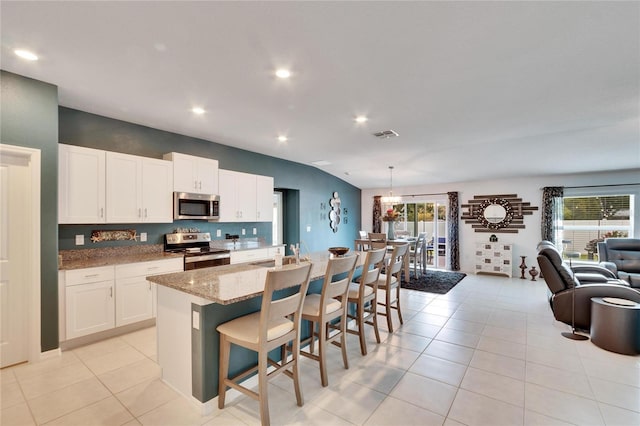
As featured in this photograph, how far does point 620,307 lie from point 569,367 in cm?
98

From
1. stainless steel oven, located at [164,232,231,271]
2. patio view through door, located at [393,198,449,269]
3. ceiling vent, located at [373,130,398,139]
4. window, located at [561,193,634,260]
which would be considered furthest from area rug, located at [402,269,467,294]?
stainless steel oven, located at [164,232,231,271]

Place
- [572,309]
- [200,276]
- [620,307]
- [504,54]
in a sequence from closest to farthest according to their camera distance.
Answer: [504,54] → [200,276] → [620,307] → [572,309]

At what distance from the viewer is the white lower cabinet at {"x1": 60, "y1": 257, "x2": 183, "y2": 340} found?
3021mm

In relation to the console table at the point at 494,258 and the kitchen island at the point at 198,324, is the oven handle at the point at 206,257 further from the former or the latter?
the console table at the point at 494,258

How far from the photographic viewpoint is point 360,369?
2.66 meters

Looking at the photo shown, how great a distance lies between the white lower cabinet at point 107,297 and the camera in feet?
9.91

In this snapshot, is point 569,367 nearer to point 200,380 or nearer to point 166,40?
point 200,380

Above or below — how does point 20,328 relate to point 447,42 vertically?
below

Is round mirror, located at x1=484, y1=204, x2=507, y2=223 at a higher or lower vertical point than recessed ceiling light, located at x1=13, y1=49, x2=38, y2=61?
lower

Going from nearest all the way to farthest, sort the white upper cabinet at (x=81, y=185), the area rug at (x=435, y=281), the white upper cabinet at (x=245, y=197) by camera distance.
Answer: the white upper cabinet at (x=81, y=185)
the white upper cabinet at (x=245, y=197)
the area rug at (x=435, y=281)

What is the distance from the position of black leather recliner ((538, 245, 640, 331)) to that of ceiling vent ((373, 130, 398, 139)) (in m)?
2.58

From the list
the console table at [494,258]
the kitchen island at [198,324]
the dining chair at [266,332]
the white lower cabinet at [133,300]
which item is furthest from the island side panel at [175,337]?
the console table at [494,258]

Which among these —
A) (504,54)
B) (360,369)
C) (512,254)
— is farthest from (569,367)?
(512,254)

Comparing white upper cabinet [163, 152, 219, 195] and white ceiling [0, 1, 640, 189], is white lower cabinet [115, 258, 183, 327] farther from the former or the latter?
white ceiling [0, 1, 640, 189]
